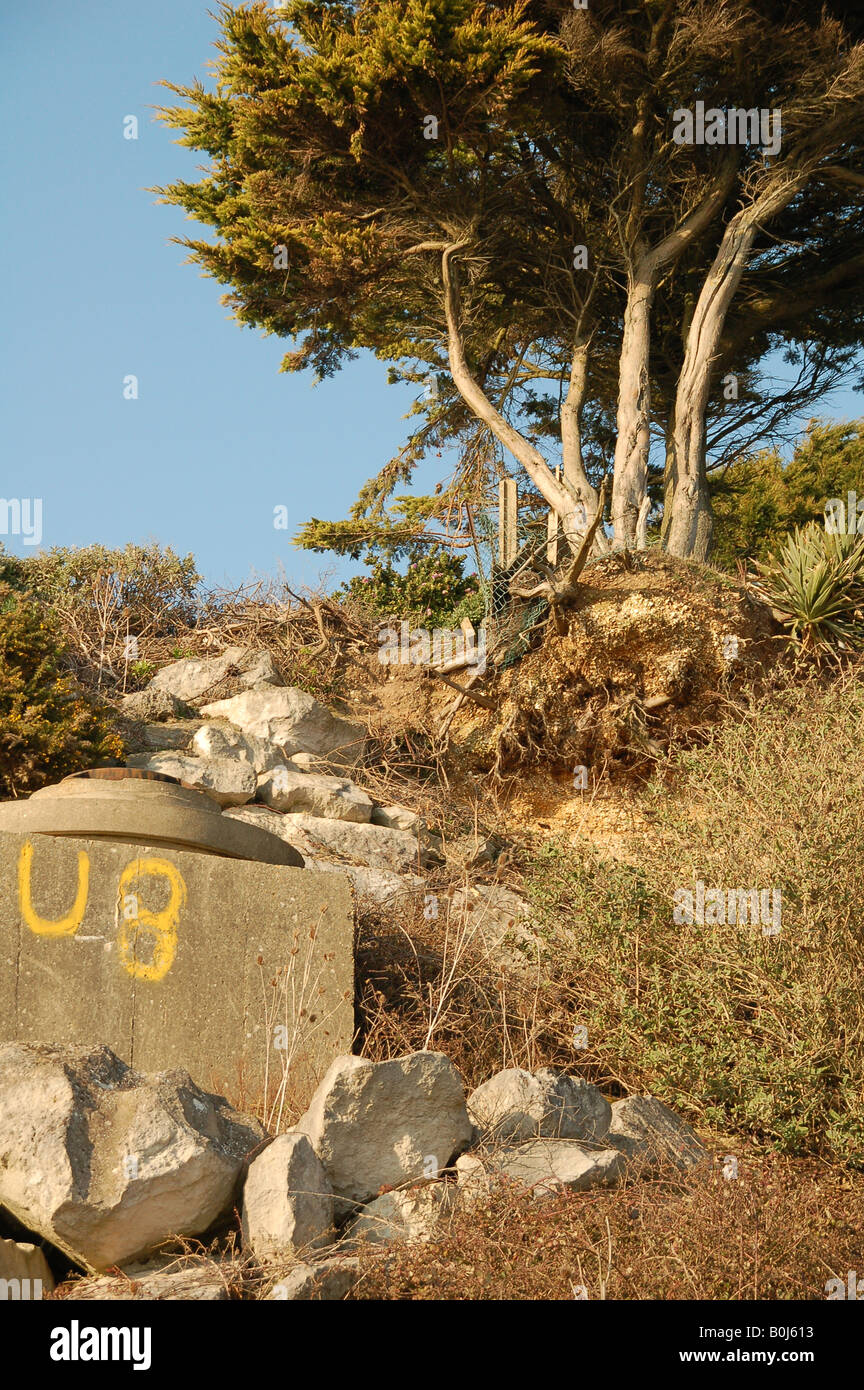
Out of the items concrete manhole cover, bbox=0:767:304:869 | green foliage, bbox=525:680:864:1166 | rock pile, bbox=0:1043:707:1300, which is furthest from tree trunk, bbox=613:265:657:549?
rock pile, bbox=0:1043:707:1300

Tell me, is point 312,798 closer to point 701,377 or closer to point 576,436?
point 576,436

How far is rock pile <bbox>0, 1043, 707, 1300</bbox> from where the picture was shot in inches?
160

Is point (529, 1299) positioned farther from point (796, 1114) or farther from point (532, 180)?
point (532, 180)

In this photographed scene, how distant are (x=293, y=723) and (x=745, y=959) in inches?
223

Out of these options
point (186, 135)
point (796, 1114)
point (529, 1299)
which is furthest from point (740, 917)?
point (186, 135)

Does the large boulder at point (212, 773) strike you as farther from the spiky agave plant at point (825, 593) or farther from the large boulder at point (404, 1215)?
the spiky agave plant at point (825, 593)

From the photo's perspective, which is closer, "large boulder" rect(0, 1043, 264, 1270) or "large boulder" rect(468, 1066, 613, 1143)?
"large boulder" rect(0, 1043, 264, 1270)

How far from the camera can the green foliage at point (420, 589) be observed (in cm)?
1306

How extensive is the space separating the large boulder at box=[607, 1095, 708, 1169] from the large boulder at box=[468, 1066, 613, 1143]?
0.27 feet
